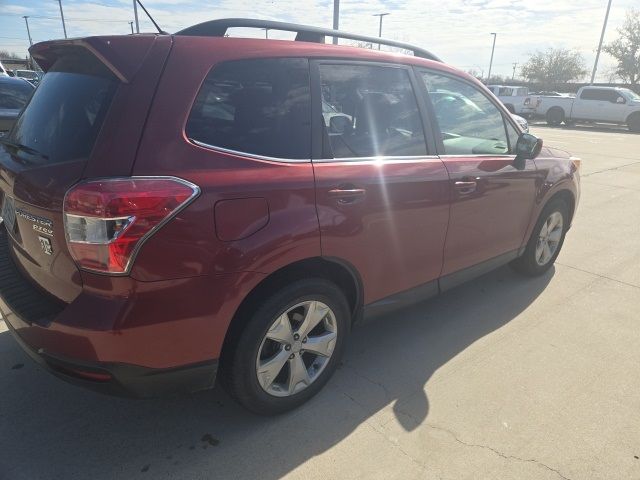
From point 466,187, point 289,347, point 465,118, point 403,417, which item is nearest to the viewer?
point 289,347

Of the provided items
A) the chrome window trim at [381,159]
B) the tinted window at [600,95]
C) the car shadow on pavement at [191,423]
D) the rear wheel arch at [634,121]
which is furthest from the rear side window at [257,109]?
the tinted window at [600,95]

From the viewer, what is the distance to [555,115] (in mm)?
24531

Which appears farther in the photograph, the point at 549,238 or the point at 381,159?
the point at 549,238

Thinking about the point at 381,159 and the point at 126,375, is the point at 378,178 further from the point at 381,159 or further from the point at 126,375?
the point at 126,375

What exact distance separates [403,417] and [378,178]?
126cm

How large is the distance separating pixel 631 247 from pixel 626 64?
41177 mm

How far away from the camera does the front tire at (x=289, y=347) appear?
221cm

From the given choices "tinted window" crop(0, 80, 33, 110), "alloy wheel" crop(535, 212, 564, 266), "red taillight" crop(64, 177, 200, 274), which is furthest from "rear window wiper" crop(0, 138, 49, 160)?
"tinted window" crop(0, 80, 33, 110)

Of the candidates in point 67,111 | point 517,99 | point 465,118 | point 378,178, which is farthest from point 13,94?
point 517,99

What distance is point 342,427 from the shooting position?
2451mm

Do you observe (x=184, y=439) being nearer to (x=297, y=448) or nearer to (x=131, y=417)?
(x=131, y=417)

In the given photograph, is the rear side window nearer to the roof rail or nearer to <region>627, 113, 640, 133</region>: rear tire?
the roof rail

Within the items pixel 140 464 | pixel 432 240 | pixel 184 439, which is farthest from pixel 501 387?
pixel 140 464

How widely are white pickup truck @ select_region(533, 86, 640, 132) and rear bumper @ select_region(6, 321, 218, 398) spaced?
82.7 feet
